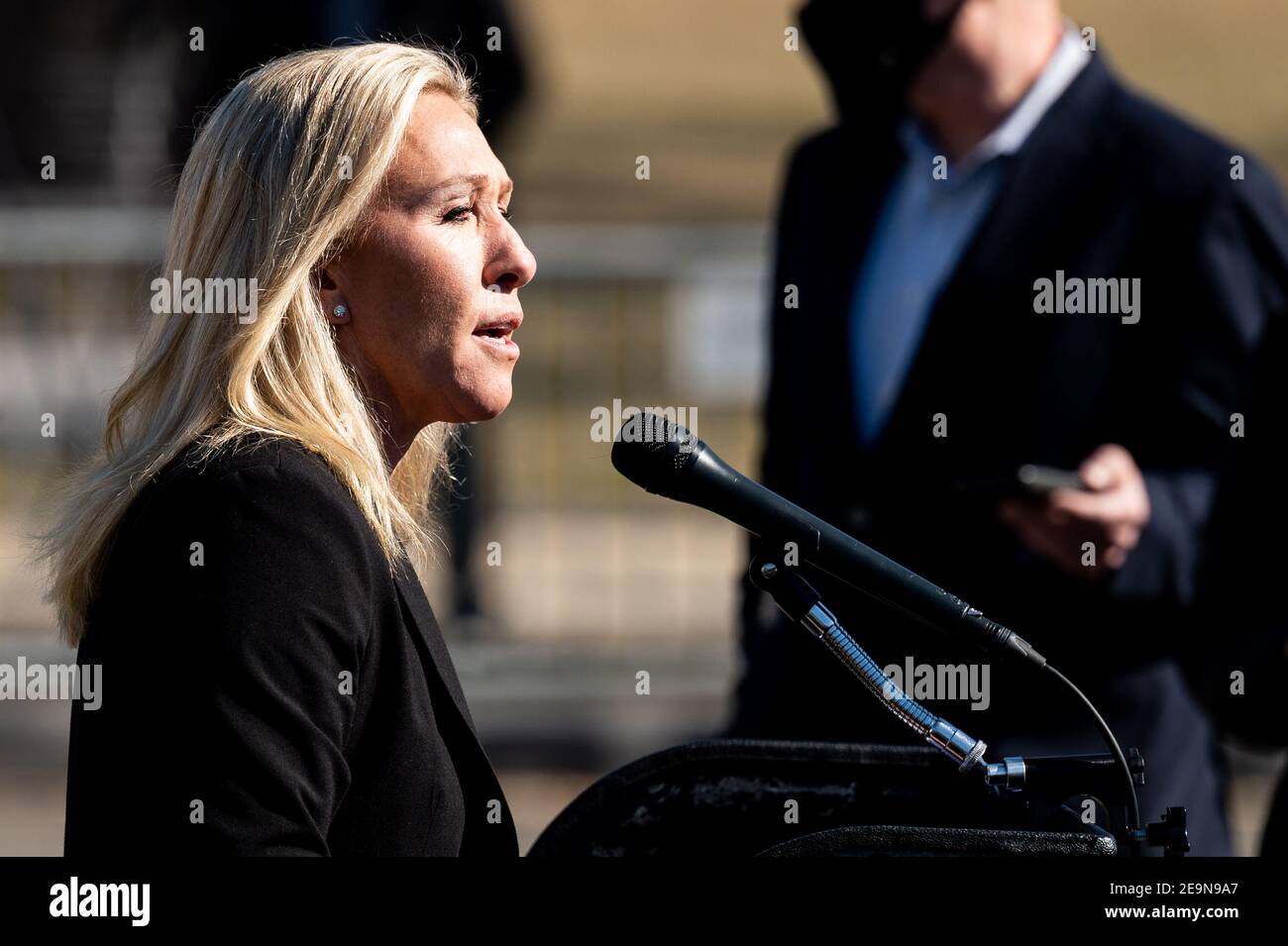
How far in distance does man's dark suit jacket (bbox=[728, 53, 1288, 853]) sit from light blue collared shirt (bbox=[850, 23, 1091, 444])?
3.9 inches

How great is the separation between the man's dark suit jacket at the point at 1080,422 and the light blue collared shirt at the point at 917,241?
100mm

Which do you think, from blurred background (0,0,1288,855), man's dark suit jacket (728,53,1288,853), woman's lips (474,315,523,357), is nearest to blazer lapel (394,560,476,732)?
woman's lips (474,315,523,357)

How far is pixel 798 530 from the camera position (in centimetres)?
178

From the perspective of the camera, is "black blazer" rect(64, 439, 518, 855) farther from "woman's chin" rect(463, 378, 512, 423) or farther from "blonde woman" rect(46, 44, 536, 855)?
"woman's chin" rect(463, 378, 512, 423)

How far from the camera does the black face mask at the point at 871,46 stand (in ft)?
12.5

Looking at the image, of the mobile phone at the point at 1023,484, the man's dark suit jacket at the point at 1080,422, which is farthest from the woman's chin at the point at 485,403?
the man's dark suit jacket at the point at 1080,422

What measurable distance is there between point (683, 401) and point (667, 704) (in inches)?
51.3

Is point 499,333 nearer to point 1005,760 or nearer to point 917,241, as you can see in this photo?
point 1005,760

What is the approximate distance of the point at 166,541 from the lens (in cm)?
180

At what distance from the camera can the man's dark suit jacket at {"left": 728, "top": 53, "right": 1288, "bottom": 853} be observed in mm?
3398

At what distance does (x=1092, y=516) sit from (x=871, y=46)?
1.19 meters

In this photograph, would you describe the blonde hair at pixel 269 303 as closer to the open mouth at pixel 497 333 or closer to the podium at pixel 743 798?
the open mouth at pixel 497 333

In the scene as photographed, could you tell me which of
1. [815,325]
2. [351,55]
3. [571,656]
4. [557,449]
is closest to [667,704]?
[571,656]

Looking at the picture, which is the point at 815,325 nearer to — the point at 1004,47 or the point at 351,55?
the point at 1004,47
